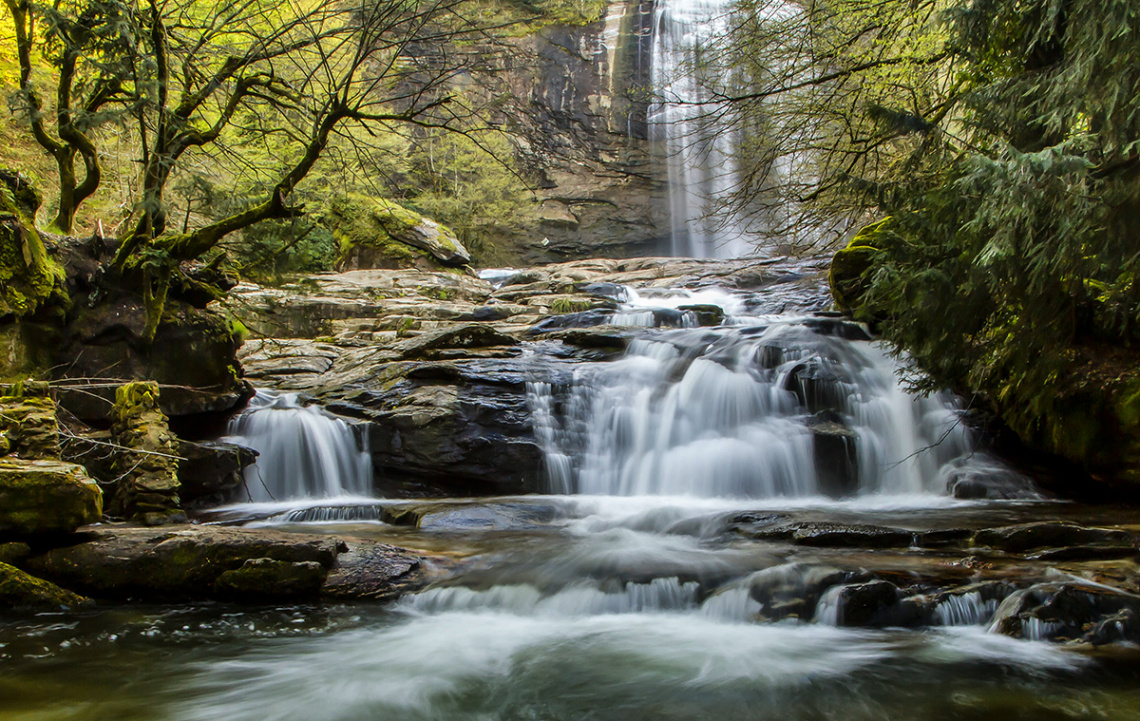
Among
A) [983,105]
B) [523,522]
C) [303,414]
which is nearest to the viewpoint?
[983,105]

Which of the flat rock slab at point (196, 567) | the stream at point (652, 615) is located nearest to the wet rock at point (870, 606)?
the stream at point (652, 615)

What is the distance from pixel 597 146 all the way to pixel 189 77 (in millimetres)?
25340

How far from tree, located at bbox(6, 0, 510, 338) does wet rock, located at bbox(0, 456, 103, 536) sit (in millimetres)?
3055

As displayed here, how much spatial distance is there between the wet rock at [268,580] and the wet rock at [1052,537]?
4.97 metres

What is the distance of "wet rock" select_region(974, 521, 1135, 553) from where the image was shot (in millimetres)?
4824

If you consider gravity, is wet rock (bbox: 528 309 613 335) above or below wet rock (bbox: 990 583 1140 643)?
above

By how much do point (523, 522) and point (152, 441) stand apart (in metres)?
3.66

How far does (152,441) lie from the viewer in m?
6.57

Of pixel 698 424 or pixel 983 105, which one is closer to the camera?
pixel 983 105

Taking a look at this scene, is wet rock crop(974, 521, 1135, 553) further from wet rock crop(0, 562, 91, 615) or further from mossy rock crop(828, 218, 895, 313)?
wet rock crop(0, 562, 91, 615)

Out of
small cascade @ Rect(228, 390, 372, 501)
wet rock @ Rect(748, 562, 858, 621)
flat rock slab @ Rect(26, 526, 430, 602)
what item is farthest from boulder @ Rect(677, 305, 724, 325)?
flat rock slab @ Rect(26, 526, 430, 602)

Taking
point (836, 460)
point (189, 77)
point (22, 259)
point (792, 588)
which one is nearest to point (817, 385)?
point (836, 460)

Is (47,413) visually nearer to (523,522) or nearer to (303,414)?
(303,414)

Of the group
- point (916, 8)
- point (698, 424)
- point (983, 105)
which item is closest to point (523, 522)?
point (698, 424)
